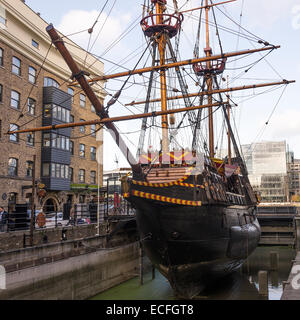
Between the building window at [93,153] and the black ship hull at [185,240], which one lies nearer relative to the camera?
the black ship hull at [185,240]

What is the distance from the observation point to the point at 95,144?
36938 millimetres

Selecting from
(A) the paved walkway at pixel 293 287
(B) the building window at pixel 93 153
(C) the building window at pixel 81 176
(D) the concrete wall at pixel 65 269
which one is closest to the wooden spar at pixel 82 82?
(D) the concrete wall at pixel 65 269

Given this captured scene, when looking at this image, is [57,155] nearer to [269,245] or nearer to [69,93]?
[69,93]

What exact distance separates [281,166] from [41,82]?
85.9 m

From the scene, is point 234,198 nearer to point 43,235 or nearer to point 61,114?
point 43,235

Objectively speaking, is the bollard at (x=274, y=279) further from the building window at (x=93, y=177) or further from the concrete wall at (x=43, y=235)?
the building window at (x=93, y=177)

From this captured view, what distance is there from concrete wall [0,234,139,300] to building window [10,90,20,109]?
13664 millimetres

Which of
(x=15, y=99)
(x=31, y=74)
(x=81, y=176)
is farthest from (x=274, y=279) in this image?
(x=31, y=74)

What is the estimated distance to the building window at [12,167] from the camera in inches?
995

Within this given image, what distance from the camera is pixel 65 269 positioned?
44.8ft

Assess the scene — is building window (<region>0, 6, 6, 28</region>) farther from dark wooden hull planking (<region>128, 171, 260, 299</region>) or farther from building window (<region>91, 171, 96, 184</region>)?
dark wooden hull planking (<region>128, 171, 260, 299</region>)

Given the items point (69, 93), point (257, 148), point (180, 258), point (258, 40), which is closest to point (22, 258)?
point (180, 258)

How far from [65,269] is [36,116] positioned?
18.0m

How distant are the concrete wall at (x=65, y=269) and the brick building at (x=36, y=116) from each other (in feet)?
27.9
